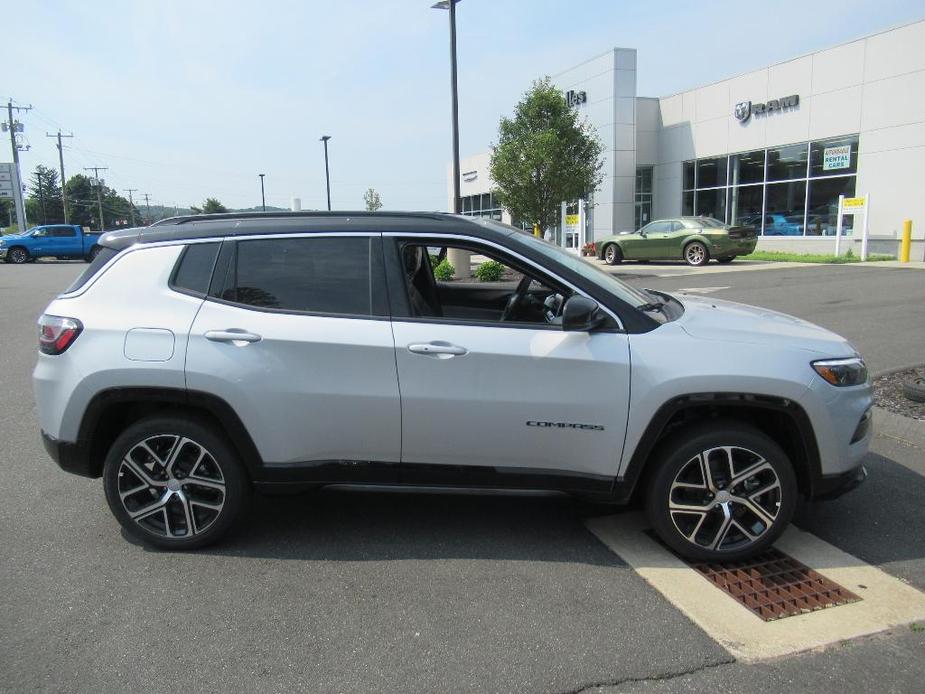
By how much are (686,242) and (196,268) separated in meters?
20.2

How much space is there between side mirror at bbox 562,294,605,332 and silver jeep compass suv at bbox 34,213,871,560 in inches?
0.4

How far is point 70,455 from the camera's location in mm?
3682

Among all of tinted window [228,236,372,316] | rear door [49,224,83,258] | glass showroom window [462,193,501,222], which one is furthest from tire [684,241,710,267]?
rear door [49,224,83,258]

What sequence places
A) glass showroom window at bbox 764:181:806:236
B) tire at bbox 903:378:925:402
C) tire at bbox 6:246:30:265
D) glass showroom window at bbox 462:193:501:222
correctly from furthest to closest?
glass showroom window at bbox 462:193:501:222 < tire at bbox 6:246:30:265 < glass showroom window at bbox 764:181:806:236 < tire at bbox 903:378:925:402

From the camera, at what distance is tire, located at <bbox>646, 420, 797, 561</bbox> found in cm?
342

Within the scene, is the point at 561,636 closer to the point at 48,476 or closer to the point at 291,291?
the point at 291,291

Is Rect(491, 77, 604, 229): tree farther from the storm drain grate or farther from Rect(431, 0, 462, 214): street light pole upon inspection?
the storm drain grate

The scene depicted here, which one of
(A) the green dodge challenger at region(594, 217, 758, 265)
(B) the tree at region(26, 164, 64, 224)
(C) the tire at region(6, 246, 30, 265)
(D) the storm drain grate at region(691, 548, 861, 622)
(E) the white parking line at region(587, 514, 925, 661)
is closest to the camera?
(E) the white parking line at region(587, 514, 925, 661)

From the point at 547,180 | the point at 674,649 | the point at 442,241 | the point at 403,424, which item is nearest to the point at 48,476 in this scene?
the point at 403,424

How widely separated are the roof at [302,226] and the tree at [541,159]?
55.2 ft

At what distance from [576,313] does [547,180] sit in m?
17.7

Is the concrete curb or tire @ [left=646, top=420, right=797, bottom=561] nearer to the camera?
tire @ [left=646, top=420, right=797, bottom=561]

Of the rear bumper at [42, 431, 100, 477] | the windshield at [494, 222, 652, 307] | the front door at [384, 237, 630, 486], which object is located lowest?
the rear bumper at [42, 431, 100, 477]

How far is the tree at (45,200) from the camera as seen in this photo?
9856 cm
